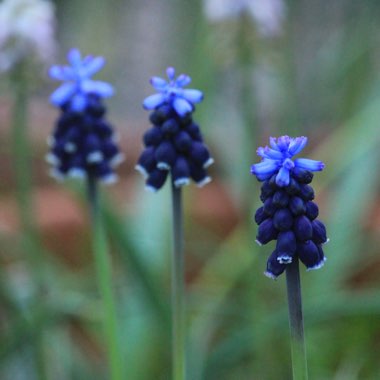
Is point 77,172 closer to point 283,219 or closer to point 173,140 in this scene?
point 173,140

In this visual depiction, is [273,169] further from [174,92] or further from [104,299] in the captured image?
[104,299]

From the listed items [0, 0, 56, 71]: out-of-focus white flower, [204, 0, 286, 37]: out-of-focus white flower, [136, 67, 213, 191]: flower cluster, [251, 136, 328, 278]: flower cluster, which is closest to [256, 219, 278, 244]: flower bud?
[251, 136, 328, 278]: flower cluster

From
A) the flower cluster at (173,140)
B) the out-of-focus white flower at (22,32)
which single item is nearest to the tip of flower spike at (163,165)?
the flower cluster at (173,140)

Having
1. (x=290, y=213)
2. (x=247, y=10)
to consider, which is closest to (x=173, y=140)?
(x=290, y=213)

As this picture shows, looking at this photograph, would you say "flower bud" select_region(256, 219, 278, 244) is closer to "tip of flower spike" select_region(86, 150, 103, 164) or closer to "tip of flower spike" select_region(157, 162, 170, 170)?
"tip of flower spike" select_region(157, 162, 170, 170)

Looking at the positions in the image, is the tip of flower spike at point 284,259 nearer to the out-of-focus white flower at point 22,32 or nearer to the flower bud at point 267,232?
the flower bud at point 267,232
